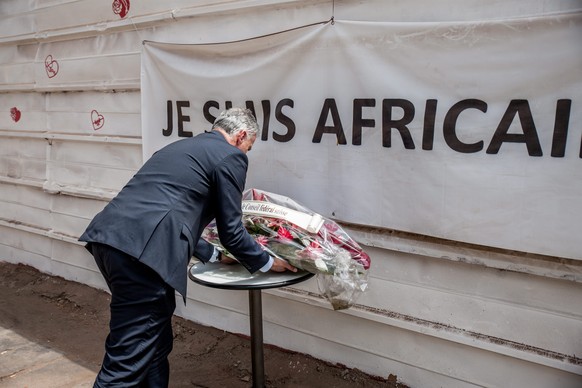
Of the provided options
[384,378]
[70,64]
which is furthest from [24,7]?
[384,378]

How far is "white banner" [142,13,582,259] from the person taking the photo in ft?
7.84

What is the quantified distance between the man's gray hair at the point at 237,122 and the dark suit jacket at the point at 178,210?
0.42 ft

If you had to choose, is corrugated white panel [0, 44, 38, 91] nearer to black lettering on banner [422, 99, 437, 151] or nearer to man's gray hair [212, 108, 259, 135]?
man's gray hair [212, 108, 259, 135]

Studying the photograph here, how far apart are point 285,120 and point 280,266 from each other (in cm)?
100

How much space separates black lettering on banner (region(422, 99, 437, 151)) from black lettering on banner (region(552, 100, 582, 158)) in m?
0.57

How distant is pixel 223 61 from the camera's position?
3.48m

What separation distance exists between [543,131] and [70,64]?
13.0 feet

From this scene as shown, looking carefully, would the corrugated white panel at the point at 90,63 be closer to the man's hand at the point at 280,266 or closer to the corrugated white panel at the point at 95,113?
the corrugated white panel at the point at 95,113

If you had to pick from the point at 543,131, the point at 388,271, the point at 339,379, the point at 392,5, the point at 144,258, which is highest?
the point at 392,5

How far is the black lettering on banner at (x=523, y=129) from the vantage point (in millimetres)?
2428

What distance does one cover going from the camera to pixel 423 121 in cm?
272

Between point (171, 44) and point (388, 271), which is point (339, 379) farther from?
point (171, 44)

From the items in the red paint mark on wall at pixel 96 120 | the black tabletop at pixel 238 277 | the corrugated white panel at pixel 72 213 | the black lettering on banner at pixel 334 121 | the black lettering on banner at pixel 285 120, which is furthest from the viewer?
the corrugated white panel at pixel 72 213

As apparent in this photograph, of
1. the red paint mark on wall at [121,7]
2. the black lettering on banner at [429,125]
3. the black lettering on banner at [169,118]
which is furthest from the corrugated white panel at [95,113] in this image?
the black lettering on banner at [429,125]
